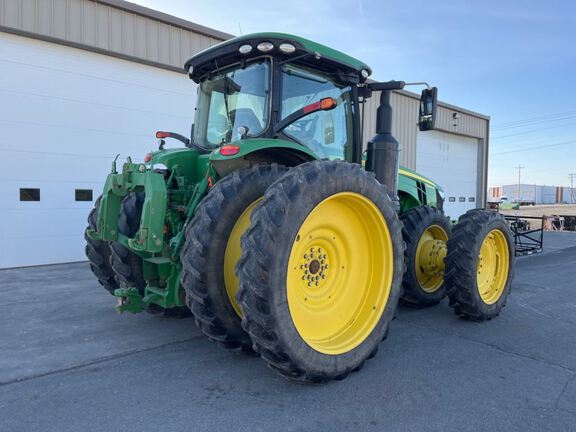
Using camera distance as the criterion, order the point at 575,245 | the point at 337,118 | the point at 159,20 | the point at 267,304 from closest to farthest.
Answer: the point at 267,304 < the point at 337,118 < the point at 159,20 < the point at 575,245

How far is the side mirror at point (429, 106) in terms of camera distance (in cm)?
462

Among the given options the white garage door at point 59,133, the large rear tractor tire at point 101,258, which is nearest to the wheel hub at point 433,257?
the large rear tractor tire at point 101,258

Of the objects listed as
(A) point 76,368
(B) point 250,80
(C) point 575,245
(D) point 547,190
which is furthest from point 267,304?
(D) point 547,190

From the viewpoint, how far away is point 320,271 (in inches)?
133

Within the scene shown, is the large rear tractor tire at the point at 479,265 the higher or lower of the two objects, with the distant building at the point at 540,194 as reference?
lower

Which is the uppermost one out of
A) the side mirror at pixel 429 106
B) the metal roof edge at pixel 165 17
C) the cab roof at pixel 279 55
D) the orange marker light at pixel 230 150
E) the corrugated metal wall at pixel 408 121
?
the metal roof edge at pixel 165 17

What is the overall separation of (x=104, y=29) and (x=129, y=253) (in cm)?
627

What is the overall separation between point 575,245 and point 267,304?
13958 millimetres

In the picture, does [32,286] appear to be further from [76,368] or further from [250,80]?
[250,80]

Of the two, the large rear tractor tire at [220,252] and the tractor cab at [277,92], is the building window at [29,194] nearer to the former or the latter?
the tractor cab at [277,92]

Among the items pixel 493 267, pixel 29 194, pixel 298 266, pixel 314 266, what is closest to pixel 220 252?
pixel 298 266

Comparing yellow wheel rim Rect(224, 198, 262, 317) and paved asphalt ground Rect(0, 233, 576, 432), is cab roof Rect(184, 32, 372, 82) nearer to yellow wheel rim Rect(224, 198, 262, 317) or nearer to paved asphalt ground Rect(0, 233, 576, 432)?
yellow wheel rim Rect(224, 198, 262, 317)

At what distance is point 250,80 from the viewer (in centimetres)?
391

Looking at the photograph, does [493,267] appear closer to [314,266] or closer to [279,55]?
[314,266]
